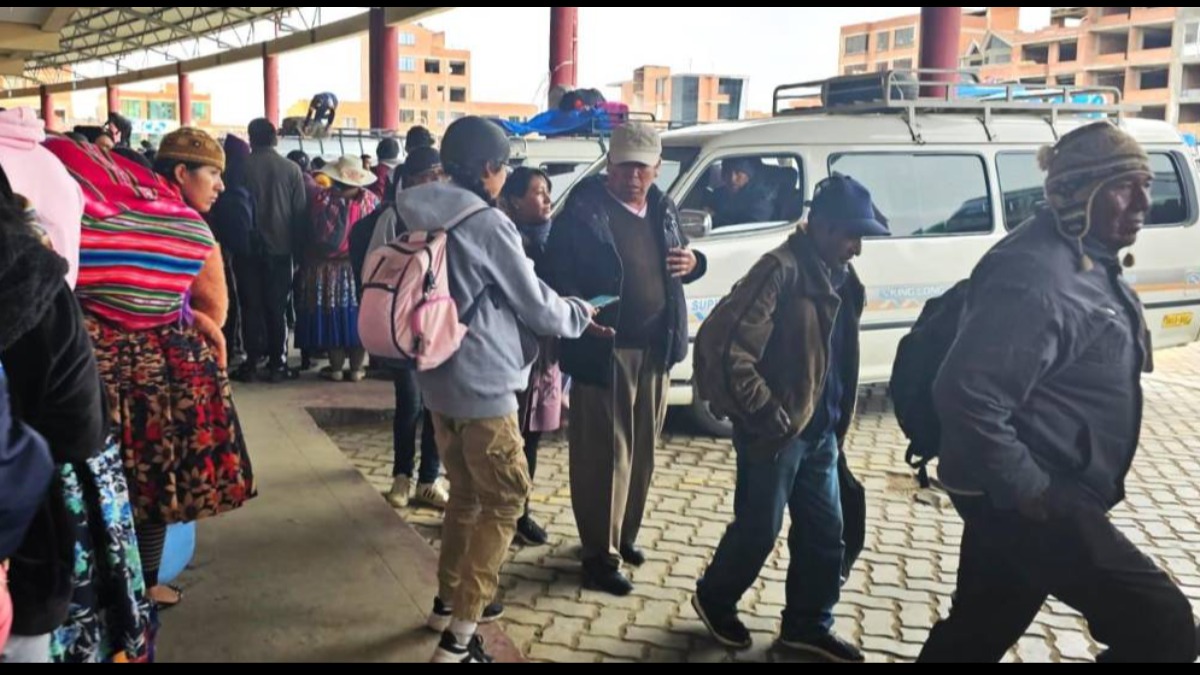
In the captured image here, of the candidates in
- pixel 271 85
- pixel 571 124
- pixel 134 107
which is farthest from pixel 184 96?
pixel 134 107

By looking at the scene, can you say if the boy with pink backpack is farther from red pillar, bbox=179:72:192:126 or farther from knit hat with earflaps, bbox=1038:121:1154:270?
red pillar, bbox=179:72:192:126

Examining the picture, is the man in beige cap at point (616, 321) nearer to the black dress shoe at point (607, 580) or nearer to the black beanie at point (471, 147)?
the black dress shoe at point (607, 580)

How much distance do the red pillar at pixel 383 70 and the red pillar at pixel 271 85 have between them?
725 cm

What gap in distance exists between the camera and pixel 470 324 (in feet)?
10.4

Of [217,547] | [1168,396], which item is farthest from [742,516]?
[1168,396]

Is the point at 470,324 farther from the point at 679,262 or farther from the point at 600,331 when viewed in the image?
the point at 679,262

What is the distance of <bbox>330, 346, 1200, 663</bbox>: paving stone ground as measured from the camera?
3715 millimetres

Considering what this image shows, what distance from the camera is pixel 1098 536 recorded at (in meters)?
2.48

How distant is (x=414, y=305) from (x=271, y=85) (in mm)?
27877

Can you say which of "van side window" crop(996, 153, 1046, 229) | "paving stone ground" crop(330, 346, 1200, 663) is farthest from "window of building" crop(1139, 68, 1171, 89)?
"paving stone ground" crop(330, 346, 1200, 663)

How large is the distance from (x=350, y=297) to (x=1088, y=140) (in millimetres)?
5583

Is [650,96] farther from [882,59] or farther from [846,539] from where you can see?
[846,539]

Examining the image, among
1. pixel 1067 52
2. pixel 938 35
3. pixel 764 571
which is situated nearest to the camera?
pixel 764 571

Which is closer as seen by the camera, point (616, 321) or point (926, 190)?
point (616, 321)
